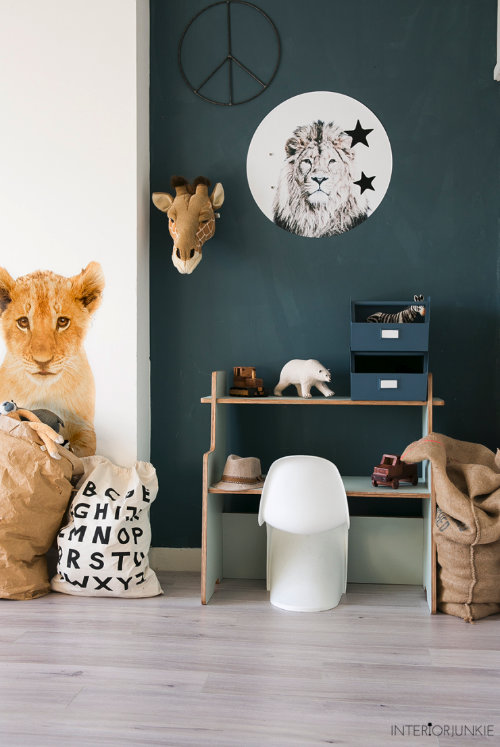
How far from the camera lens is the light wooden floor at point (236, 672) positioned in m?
1.73

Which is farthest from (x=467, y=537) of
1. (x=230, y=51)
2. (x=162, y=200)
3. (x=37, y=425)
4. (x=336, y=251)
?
(x=230, y=51)

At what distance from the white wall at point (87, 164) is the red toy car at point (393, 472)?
1051mm

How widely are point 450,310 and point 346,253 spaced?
1.72 ft

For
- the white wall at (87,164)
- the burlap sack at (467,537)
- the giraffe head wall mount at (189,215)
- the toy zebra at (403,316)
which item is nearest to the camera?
the burlap sack at (467,537)

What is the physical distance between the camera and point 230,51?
10.1ft

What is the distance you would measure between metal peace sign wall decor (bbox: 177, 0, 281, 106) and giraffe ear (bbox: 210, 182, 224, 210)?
43 centimetres

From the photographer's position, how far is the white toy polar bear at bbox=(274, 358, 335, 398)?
9.30ft

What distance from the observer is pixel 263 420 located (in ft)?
10.2

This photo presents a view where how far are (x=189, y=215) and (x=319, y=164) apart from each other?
0.66 metres

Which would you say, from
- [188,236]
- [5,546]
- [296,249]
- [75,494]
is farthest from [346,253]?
[5,546]

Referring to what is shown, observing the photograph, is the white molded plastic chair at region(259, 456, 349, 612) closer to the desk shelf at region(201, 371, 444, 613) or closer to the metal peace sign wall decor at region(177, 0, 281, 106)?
the desk shelf at region(201, 371, 444, 613)

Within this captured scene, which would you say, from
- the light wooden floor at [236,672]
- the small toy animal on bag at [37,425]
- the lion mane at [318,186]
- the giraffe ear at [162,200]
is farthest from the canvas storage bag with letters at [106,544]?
the lion mane at [318,186]

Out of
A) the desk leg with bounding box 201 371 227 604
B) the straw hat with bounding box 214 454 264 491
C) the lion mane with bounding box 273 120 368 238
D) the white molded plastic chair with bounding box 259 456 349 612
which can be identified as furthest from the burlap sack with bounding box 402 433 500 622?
the lion mane with bounding box 273 120 368 238

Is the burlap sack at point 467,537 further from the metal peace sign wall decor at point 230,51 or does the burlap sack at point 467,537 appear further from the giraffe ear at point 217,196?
the metal peace sign wall decor at point 230,51
